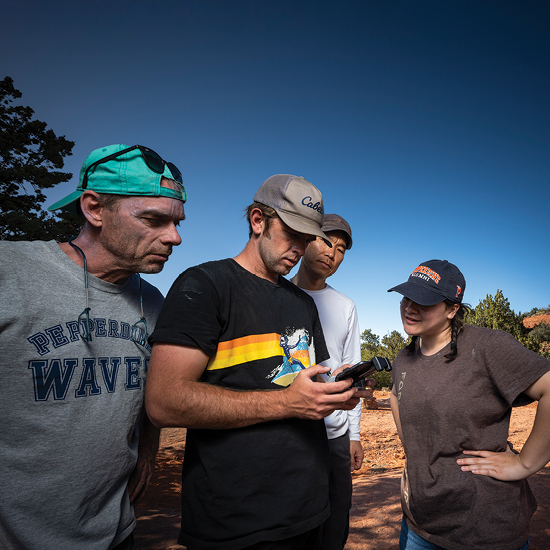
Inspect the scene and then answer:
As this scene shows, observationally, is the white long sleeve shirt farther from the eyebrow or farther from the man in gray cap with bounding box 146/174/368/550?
the eyebrow

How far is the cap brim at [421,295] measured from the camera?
2.22 m

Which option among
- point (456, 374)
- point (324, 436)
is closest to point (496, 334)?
point (456, 374)

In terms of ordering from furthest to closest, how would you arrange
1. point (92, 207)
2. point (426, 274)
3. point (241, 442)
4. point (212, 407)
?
point (426, 274)
point (92, 207)
point (241, 442)
point (212, 407)

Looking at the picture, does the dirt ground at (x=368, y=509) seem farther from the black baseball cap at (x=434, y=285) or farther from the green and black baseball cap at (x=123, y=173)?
the green and black baseball cap at (x=123, y=173)

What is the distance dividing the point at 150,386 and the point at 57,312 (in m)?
0.56

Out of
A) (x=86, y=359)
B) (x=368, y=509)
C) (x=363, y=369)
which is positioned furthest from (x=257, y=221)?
(x=368, y=509)

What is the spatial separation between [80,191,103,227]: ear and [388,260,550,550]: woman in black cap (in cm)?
200

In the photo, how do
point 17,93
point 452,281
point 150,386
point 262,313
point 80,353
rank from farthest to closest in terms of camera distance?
1. point 17,93
2. point 452,281
3. point 262,313
4. point 80,353
5. point 150,386

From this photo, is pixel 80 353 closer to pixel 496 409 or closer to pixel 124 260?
pixel 124 260

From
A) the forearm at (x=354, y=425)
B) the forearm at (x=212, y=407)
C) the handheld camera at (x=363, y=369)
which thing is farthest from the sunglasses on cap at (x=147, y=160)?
the forearm at (x=354, y=425)

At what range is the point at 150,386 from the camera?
144cm

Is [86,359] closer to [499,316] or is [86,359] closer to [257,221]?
[257,221]

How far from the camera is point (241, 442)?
1.55m

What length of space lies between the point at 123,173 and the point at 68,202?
36 cm
